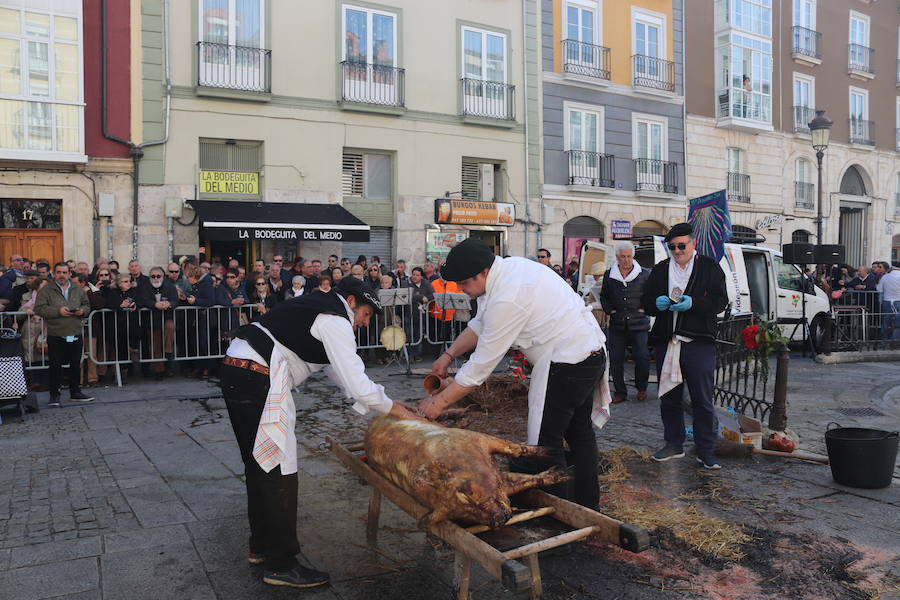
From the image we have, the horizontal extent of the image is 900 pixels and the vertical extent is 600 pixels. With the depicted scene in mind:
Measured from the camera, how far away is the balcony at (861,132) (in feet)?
94.8

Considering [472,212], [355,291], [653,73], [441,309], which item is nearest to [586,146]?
[653,73]

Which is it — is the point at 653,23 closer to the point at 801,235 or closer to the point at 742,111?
the point at 742,111

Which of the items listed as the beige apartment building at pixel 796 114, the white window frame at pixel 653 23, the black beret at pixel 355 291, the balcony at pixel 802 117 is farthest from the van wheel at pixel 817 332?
the balcony at pixel 802 117

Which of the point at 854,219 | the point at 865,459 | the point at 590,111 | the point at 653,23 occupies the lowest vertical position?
the point at 865,459

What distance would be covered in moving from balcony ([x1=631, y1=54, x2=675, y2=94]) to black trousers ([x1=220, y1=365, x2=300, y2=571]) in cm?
2120

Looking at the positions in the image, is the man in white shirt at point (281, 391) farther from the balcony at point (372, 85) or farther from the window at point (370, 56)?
the window at point (370, 56)

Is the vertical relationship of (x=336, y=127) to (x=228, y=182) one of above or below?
above

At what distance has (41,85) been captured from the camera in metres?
14.7

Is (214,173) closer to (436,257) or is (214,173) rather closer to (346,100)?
(346,100)

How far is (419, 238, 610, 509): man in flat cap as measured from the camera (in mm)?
3932

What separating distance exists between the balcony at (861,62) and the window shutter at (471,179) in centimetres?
1816

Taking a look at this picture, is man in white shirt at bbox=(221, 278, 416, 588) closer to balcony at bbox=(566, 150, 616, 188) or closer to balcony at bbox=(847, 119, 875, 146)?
balcony at bbox=(566, 150, 616, 188)

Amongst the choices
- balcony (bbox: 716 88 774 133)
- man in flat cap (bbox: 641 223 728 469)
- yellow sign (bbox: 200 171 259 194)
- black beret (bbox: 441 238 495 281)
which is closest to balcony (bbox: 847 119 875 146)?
balcony (bbox: 716 88 774 133)

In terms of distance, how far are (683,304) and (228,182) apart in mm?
13212
